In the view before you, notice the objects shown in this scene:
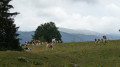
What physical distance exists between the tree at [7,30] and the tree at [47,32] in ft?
257

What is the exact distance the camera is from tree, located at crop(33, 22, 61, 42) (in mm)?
111188

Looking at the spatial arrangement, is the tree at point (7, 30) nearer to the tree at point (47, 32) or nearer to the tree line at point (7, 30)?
the tree line at point (7, 30)

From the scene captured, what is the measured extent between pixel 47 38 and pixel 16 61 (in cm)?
9389

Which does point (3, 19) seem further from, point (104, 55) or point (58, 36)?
point (58, 36)

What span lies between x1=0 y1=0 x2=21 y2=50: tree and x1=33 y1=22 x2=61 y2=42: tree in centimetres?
7838

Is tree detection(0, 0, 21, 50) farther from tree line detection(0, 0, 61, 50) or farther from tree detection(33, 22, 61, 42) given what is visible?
tree detection(33, 22, 61, 42)

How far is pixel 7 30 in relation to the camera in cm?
3022

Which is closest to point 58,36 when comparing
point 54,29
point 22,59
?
point 54,29

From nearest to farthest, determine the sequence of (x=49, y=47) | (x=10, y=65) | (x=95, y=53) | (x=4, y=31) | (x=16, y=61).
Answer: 1. (x=10, y=65)
2. (x=16, y=61)
3. (x=4, y=31)
4. (x=95, y=53)
5. (x=49, y=47)

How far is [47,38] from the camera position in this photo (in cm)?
11175

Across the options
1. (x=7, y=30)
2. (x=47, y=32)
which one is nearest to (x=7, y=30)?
(x=7, y=30)

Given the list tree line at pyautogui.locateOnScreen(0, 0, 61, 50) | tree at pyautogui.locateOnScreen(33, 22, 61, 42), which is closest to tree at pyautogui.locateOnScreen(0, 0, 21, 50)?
tree line at pyautogui.locateOnScreen(0, 0, 61, 50)

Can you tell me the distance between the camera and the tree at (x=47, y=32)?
111188mm

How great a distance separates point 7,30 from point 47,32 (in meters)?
83.3
